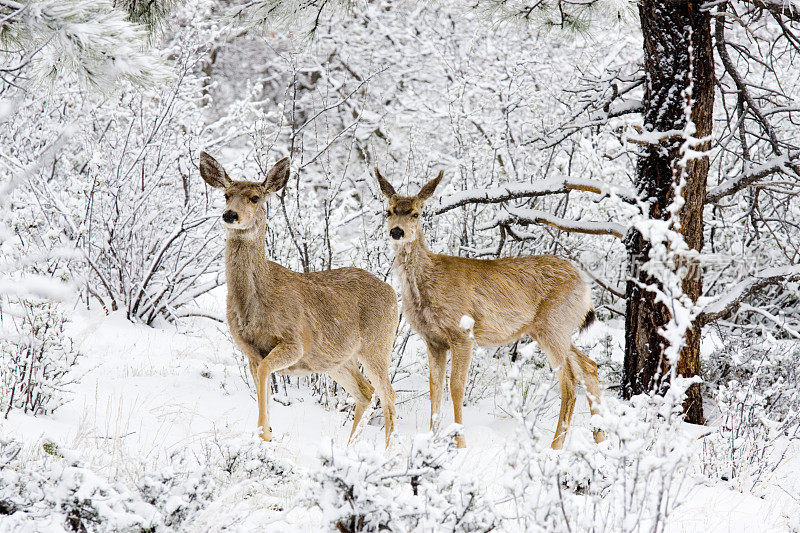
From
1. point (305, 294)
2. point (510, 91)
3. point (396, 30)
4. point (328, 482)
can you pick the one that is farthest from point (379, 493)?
point (396, 30)

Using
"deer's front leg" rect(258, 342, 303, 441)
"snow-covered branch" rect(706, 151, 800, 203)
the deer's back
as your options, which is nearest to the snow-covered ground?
"deer's front leg" rect(258, 342, 303, 441)

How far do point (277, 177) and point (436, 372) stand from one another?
6.56ft

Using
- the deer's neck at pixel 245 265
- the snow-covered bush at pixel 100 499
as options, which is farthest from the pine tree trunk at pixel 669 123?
the snow-covered bush at pixel 100 499

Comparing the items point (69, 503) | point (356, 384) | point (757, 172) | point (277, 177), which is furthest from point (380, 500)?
point (757, 172)

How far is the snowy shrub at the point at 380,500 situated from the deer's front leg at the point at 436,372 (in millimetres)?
3223

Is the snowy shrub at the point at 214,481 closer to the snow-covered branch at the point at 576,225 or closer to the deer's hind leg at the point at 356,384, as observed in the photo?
A: the deer's hind leg at the point at 356,384

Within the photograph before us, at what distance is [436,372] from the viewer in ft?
21.7

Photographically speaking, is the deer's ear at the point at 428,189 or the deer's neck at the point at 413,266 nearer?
the deer's ear at the point at 428,189

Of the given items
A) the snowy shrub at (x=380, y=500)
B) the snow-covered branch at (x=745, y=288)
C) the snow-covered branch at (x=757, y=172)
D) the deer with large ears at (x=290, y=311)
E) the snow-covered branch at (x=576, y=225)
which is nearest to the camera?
the snowy shrub at (x=380, y=500)

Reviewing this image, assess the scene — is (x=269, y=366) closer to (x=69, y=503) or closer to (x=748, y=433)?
(x=69, y=503)

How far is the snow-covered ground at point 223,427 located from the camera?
3933 mm

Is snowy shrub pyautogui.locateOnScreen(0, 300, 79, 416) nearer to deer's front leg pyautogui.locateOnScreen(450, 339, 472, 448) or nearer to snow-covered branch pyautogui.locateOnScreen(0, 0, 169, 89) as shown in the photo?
snow-covered branch pyautogui.locateOnScreen(0, 0, 169, 89)

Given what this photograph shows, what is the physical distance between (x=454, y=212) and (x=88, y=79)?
549 cm

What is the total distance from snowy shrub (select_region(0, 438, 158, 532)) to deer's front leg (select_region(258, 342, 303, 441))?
2.07m
